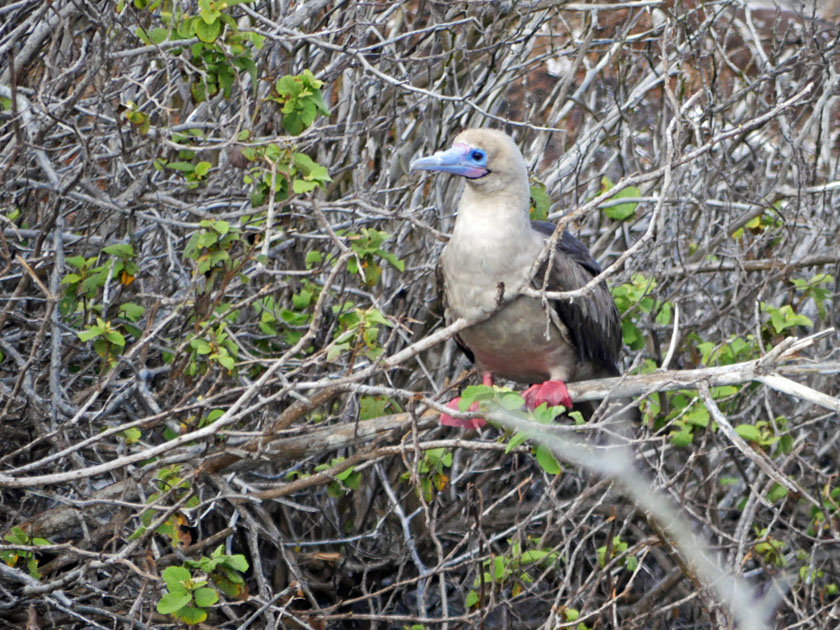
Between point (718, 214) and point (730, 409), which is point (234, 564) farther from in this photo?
point (718, 214)

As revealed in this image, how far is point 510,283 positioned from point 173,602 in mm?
1639

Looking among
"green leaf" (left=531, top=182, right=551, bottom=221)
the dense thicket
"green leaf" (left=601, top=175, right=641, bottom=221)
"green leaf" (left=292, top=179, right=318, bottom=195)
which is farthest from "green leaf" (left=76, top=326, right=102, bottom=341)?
"green leaf" (left=601, top=175, right=641, bottom=221)

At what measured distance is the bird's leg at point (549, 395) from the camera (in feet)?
13.5

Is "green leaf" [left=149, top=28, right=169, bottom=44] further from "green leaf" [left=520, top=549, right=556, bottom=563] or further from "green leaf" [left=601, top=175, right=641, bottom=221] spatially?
"green leaf" [left=520, top=549, right=556, bottom=563]

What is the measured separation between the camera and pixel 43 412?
3.95 meters

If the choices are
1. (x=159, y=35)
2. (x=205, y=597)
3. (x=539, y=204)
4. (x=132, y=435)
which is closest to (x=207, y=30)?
(x=159, y=35)

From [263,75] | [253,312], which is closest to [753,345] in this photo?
[253,312]

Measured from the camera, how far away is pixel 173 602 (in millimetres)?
3141

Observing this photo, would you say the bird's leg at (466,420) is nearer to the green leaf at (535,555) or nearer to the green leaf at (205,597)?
the green leaf at (535,555)

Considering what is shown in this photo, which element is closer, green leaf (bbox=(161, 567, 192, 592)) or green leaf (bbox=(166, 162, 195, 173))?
green leaf (bbox=(161, 567, 192, 592))

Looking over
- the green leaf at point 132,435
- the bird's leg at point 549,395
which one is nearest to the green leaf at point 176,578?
the green leaf at point 132,435

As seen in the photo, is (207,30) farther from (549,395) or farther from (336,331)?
(549,395)

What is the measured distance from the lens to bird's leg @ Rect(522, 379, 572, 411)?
4.12 meters

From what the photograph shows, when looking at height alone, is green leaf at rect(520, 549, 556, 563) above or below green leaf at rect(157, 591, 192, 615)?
below
